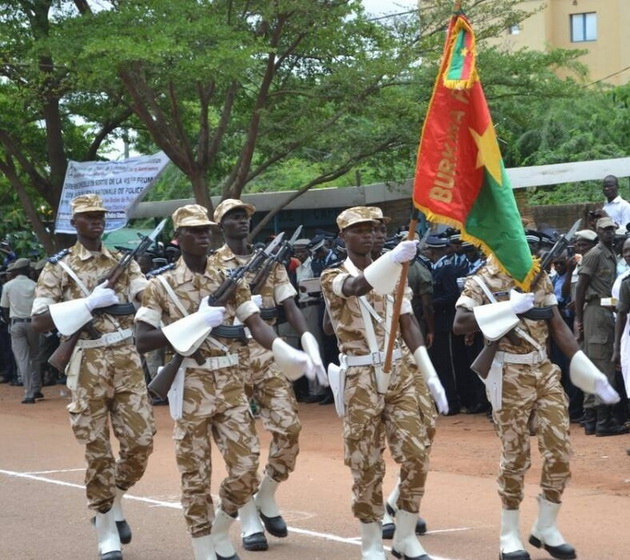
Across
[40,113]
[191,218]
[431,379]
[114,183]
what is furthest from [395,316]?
[40,113]

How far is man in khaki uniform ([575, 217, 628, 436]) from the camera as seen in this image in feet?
41.1

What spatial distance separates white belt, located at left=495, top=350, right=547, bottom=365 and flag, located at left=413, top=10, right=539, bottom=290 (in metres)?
0.42

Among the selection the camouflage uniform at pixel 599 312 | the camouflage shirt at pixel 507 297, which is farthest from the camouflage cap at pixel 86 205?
the camouflage uniform at pixel 599 312

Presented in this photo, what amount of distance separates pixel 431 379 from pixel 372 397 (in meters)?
0.37

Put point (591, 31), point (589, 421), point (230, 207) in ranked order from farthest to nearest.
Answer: point (591, 31)
point (589, 421)
point (230, 207)

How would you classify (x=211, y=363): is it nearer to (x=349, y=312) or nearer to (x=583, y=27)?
(x=349, y=312)

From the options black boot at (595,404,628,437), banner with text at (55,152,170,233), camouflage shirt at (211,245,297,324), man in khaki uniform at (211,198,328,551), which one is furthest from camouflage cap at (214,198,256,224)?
banner with text at (55,152,170,233)

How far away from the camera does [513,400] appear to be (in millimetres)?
7664

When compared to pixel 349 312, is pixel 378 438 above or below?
below

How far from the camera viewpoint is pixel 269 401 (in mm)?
8922

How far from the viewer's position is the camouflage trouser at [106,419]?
827 centimetres

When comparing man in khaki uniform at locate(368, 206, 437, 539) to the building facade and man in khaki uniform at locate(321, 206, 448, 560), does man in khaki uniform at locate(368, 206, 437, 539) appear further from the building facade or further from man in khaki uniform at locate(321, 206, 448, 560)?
the building facade

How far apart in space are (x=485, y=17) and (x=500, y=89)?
1.06 meters

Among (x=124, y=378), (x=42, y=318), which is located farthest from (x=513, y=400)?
(x=42, y=318)
